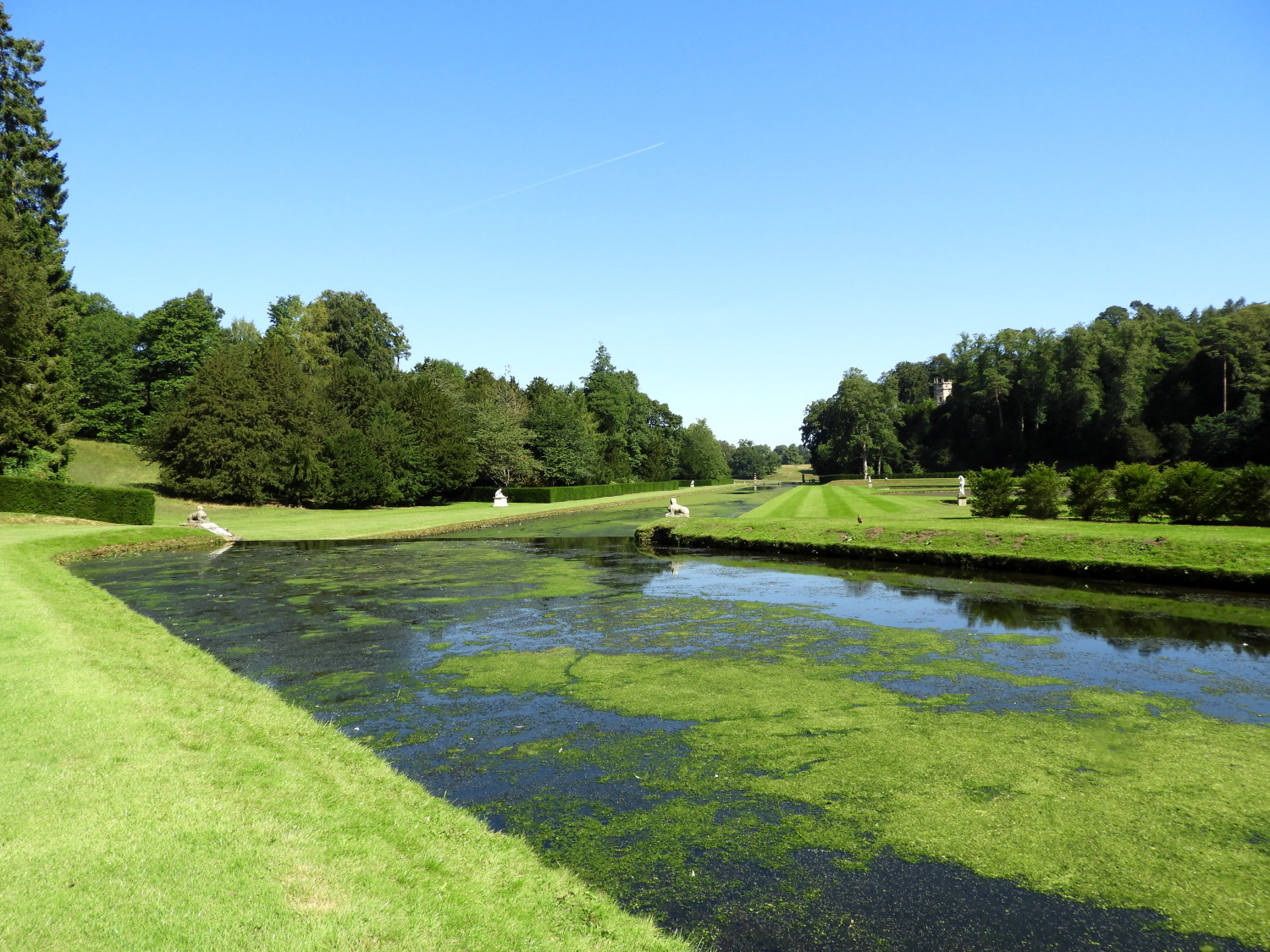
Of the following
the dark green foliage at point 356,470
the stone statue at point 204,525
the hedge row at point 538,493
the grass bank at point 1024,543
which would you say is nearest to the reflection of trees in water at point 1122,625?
the grass bank at point 1024,543

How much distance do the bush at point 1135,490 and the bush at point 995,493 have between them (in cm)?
341

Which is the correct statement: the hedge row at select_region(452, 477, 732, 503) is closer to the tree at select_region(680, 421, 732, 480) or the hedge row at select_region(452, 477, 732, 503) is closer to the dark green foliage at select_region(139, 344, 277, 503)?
the dark green foliage at select_region(139, 344, 277, 503)

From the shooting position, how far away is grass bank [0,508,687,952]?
3.68m

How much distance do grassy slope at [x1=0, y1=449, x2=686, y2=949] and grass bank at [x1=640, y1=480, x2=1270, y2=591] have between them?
60.2ft

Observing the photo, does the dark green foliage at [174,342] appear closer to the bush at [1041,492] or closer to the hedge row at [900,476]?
the bush at [1041,492]

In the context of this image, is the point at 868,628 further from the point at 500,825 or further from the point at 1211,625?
the point at 500,825

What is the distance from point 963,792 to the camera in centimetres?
637

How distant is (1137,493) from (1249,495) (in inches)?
119

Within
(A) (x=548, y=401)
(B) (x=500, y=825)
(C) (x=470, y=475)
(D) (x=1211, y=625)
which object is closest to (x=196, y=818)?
(B) (x=500, y=825)

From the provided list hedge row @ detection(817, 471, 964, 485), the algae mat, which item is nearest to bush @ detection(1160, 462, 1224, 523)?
the algae mat

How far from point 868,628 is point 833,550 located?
1153 centimetres

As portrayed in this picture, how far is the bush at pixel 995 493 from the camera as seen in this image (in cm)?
2783

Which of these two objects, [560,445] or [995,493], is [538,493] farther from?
[995,493]

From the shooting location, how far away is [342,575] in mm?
21156
